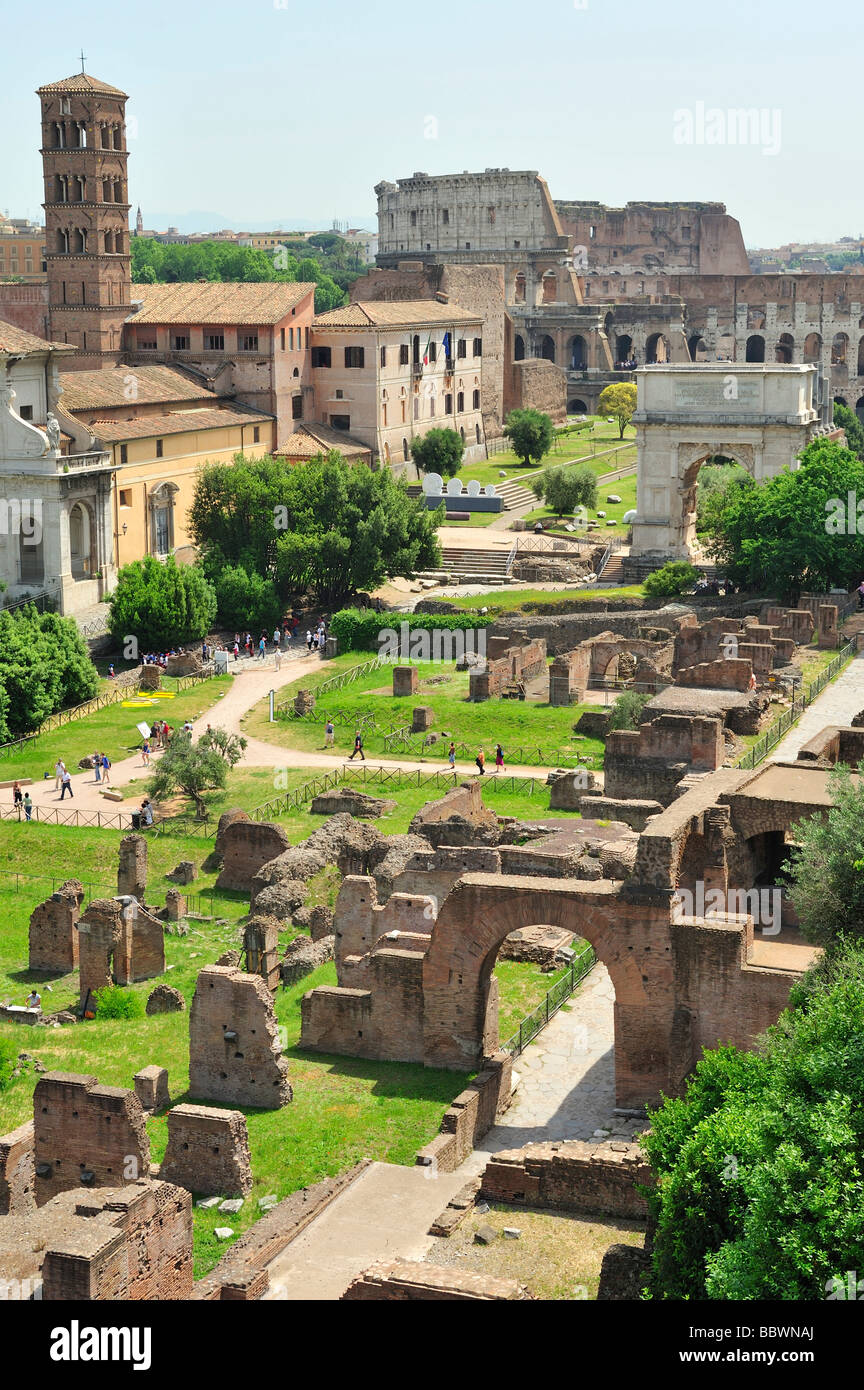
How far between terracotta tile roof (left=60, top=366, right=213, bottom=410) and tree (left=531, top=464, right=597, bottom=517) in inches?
560

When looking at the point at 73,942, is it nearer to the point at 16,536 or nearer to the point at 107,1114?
the point at 107,1114

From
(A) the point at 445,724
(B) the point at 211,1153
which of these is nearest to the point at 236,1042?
(B) the point at 211,1153

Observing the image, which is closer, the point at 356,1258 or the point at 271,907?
the point at 356,1258

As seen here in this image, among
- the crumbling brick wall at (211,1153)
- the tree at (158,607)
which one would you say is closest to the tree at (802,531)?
the tree at (158,607)

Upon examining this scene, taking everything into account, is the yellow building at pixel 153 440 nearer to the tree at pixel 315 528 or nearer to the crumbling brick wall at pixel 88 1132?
the tree at pixel 315 528

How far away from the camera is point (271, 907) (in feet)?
116

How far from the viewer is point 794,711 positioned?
44.3 metres

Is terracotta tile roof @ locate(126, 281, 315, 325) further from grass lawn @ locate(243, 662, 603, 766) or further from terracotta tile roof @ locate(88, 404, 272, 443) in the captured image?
grass lawn @ locate(243, 662, 603, 766)

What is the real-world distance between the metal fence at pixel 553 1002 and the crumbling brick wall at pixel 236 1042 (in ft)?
11.5

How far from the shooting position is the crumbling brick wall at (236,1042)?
85.9 feet

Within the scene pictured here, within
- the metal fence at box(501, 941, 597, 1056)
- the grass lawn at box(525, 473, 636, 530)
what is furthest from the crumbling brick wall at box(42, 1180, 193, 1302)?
the grass lawn at box(525, 473, 636, 530)

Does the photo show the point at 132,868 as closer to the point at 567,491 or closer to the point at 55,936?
the point at 55,936
